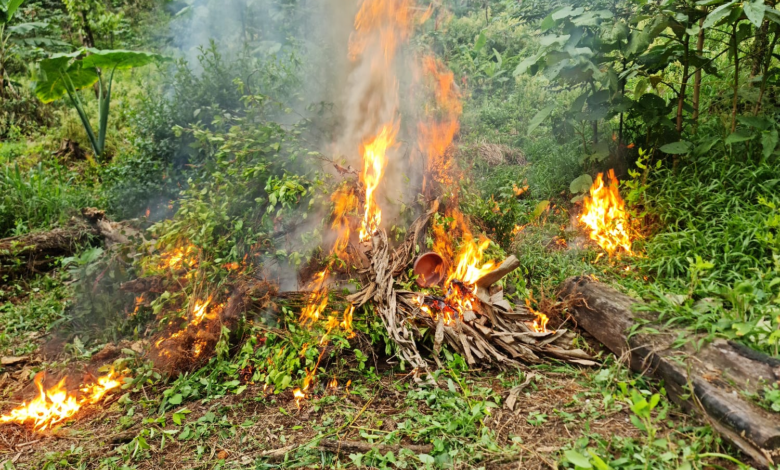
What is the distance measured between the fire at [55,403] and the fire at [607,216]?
4578 mm

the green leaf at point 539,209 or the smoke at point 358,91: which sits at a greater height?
the smoke at point 358,91

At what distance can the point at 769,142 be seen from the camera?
13.4ft

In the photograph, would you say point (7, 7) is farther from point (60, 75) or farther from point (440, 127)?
point (440, 127)

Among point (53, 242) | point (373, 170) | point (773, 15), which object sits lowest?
point (53, 242)

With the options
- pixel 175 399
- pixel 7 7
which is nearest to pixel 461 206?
pixel 175 399

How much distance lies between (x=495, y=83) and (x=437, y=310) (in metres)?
6.50

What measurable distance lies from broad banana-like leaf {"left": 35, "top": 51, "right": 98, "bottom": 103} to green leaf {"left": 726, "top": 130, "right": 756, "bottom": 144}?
856 centimetres

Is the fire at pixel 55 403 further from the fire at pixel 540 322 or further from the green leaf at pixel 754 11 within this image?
the green leaf at pixel 754 11

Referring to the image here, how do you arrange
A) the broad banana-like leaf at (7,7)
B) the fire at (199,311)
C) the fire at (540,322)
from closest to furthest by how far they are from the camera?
the fire at (540,322), the fire at (199,311), the broad banana-like leaf at (7,7)

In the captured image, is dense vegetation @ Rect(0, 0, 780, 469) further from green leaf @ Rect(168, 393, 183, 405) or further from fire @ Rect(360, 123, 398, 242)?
fire @ Rect(360, 123, 398, 242)

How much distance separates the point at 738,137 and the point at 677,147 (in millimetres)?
480

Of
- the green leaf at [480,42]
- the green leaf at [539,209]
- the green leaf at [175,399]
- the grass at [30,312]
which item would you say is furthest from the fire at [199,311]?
the green leaf at [480,42]

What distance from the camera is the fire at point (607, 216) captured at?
450 centimetres

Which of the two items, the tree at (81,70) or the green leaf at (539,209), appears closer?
the green leaf at (539,209)
